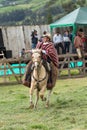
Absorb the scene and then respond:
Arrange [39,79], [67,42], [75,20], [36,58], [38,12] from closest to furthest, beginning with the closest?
1. [36,58]
2. [39,79]
3. [75,20]
4. [67,42]
5. [38,12]

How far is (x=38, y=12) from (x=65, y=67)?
6218cm

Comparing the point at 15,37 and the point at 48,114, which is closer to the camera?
the point at 48,114

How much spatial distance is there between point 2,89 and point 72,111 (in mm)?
8311

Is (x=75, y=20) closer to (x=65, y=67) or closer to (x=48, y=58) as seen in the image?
(x=65, y=67)

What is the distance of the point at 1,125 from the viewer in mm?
9992

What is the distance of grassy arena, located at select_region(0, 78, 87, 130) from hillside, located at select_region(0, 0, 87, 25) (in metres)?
35.6

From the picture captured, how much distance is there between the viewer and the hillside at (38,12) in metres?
52.1

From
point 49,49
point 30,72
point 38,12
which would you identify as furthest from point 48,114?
point 38,12

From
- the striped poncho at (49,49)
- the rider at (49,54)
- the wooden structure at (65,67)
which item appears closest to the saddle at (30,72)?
the rider at (49,54)

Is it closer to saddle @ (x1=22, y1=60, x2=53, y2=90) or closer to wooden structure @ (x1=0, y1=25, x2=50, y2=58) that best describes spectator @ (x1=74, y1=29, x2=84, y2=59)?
wooden structure @ (x1=0, y1=25, x2=50, y2=58)

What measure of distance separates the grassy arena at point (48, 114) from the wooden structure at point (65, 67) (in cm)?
545

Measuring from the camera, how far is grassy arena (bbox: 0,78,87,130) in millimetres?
9672

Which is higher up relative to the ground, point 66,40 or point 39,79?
point 39,79

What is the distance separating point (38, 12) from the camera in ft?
278
